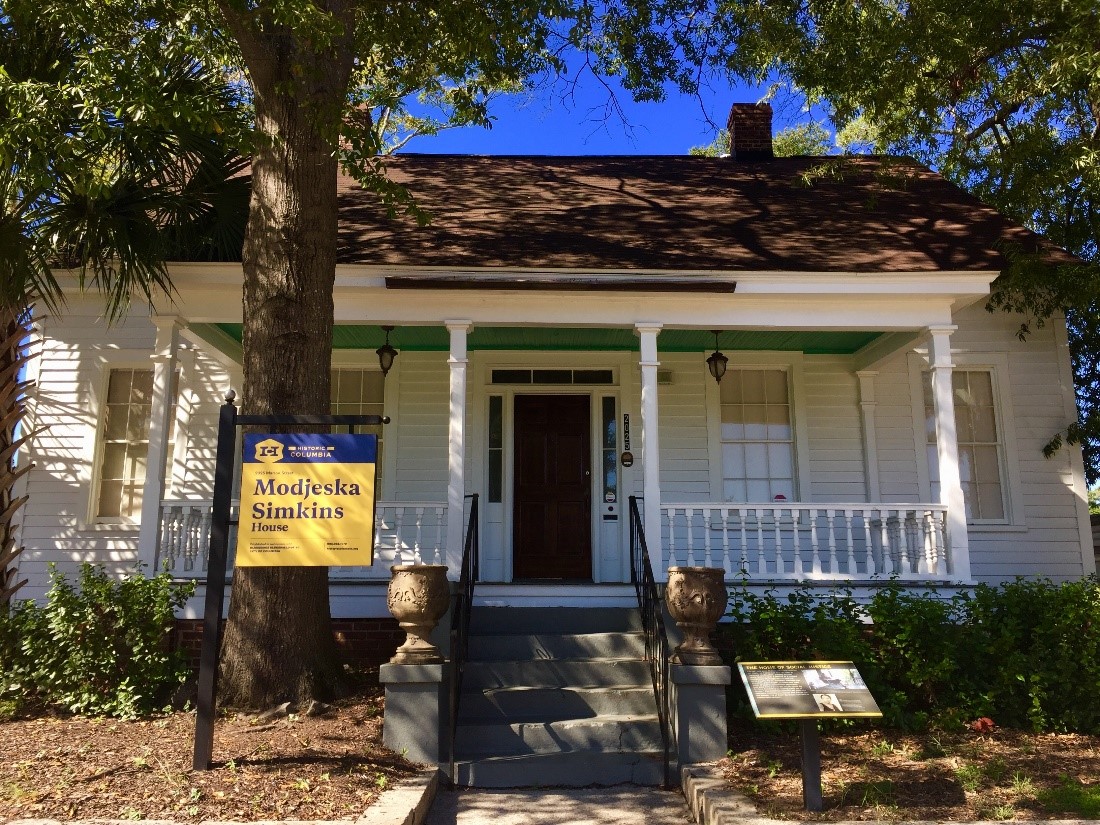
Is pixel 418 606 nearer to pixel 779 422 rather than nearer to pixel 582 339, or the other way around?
pixel 582 339

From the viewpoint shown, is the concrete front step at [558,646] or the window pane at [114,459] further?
the window pane at [114,459]

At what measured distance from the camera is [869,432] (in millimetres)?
10703

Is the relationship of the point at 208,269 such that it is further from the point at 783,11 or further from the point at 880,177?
the point at 880,177

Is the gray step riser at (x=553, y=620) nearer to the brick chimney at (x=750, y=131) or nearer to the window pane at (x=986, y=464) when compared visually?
the window pane at (x=986, y=464)

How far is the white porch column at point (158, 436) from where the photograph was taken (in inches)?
329

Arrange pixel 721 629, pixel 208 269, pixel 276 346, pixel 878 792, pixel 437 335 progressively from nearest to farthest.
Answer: pixel 878 792, pixel 276 346, pixel 721 629, pixel 208 269, pixel 437 335

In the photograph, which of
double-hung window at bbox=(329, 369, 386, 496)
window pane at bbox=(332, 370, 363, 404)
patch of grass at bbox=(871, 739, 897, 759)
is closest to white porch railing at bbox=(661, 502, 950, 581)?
patch of grass at bbox=(871, 739, 897, 759)

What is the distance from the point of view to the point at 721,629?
802 centimetres

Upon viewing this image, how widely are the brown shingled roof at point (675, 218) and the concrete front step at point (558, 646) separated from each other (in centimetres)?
362

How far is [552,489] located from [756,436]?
8.64ft

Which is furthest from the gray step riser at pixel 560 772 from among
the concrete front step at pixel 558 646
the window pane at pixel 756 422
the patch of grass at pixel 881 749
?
the window pane at pixel 756 422

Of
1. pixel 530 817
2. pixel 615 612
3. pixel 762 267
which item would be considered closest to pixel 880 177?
A: pixel 762 267

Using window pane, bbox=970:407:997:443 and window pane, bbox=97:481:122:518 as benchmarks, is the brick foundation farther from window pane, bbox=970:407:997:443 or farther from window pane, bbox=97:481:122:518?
window pane, bbox=970:407:997:443

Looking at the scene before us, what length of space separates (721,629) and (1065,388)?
5841mm
